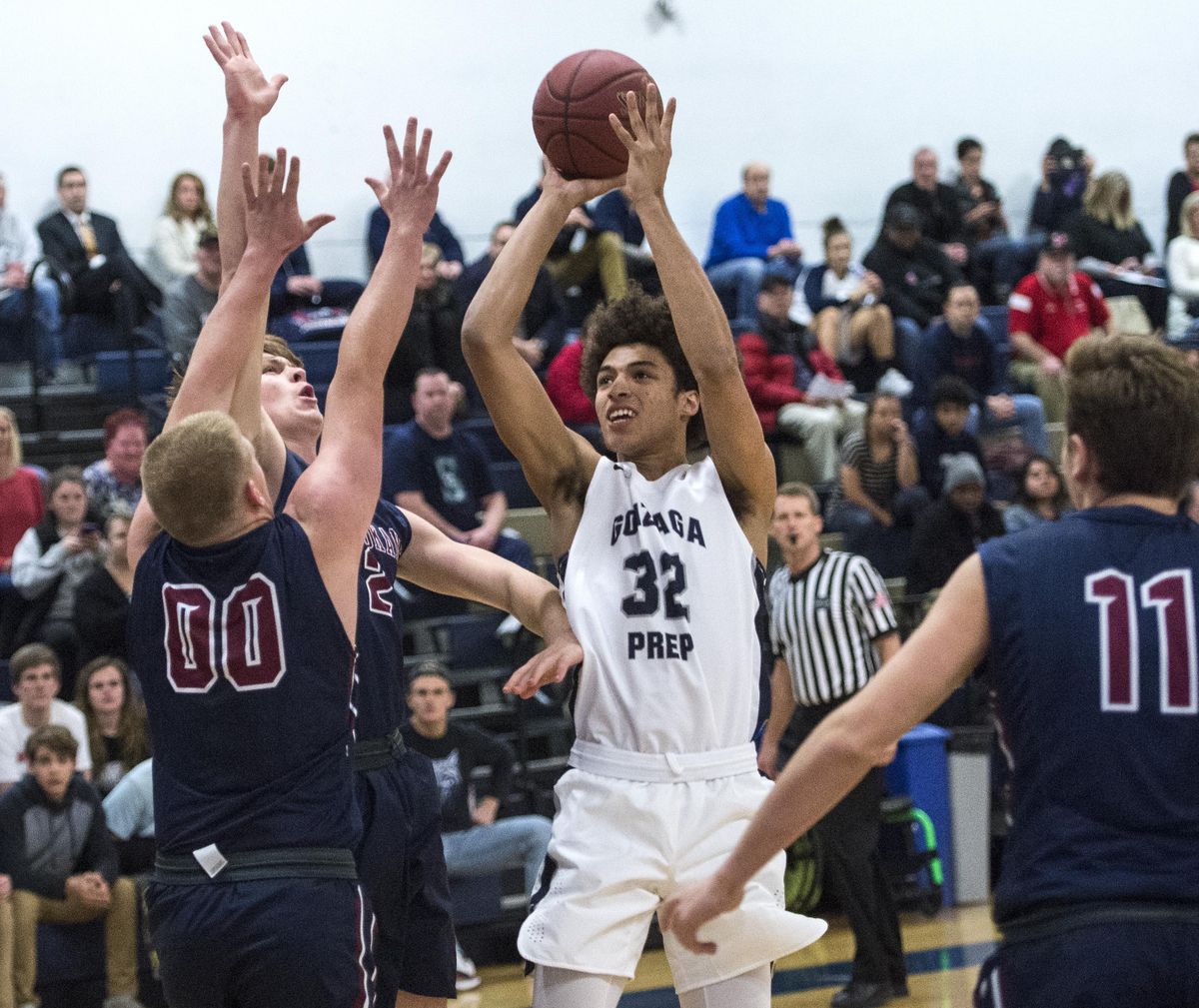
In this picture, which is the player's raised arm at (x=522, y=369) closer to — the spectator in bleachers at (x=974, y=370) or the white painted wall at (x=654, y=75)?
the white painted wall at (x=654, y=75)

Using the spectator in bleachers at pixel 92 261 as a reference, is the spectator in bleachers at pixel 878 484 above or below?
below

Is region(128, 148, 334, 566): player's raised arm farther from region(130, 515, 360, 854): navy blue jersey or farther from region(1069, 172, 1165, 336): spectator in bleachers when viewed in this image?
region(1069, 172, 1165, 336): spectator in bleachers

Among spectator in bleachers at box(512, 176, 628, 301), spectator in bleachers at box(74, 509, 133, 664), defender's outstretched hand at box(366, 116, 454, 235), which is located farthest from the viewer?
spectator in bleachers at box(512, 176, 628, 301)

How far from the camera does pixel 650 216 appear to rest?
3688 millimetres

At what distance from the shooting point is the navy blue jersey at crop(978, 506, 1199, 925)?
8.19 ft

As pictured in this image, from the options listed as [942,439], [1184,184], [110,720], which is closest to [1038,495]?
[942,439]

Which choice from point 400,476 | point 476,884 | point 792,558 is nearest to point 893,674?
point 792,558

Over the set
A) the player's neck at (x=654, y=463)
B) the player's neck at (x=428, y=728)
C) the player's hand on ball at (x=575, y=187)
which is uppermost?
the player's hand on ball at (x=575, y=187)

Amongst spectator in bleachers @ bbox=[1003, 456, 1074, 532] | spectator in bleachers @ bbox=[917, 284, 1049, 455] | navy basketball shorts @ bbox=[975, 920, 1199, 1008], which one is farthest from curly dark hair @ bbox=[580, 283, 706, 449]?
spectator in bleachers @ bbox=[917, 284, 1049, 455]

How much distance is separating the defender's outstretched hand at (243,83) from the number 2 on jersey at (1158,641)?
6.78 feet

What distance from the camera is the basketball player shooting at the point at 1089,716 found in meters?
2.46

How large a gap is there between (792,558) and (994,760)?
212 centimetres

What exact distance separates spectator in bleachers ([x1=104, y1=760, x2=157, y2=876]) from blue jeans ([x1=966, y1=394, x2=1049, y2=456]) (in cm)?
602

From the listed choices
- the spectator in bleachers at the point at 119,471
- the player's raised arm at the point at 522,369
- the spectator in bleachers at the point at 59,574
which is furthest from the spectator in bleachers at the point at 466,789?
the player's raised arm at the point at 522,369
